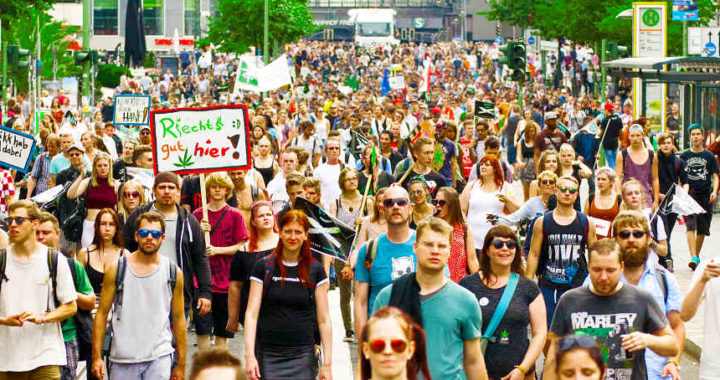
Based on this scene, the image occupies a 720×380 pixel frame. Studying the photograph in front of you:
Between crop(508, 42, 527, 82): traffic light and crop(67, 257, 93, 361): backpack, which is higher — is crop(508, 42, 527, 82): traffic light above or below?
above

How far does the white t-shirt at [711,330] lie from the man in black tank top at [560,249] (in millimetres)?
2259

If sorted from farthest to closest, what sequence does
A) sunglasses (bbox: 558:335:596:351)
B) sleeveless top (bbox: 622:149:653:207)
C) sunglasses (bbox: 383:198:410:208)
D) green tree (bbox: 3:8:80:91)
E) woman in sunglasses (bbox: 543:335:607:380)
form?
green tree (bbox: 3:8:80:91), sleeveless top (bbox: 622:149:653:207), sunglasses (bbox: 383:198:410:208), sunglasses (bbox: 558:335:596:351), woman in sunglasses (bbox: 543:335:607:380)

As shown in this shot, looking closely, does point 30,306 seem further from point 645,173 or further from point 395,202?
point 645,173

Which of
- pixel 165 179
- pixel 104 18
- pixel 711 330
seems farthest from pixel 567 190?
pixel 104 18

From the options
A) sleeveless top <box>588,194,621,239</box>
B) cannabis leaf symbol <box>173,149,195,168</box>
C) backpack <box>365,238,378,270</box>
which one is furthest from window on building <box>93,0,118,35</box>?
backpack <box>365,238,378,270</box>

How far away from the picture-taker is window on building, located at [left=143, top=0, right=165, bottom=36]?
11081 cm

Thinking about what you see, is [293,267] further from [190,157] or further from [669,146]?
[669,146]

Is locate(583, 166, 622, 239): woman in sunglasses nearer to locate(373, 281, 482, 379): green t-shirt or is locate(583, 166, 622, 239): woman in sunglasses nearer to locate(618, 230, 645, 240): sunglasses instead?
locate(618, 230, 645, 240): sunglasses

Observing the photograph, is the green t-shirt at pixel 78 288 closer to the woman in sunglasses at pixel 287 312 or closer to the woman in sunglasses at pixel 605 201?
the woman in sunglasses at pixel 287 312

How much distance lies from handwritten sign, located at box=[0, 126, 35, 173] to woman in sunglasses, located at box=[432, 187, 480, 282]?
5.49m

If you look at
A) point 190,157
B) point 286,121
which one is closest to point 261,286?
point 190,157

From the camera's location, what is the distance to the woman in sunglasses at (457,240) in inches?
388

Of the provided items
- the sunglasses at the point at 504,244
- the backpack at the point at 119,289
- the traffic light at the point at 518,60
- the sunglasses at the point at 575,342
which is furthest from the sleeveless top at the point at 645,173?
the traffic light at the point at 518,60

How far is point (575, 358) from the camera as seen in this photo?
531 cm
